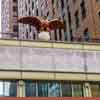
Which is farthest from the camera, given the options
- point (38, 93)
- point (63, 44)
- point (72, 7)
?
point (72, 7)

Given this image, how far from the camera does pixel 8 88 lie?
2134 centimetres

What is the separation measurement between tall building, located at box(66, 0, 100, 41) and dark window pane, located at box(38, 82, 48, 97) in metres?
8.62

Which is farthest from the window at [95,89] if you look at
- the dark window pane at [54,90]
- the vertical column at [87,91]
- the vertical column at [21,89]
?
the vertical column at [21,89]

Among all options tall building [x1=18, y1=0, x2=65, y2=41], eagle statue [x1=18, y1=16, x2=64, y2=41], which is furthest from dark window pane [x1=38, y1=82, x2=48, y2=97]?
tall building [x1=18, y1=0, x2=65, y2=41]

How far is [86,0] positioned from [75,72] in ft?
48.4

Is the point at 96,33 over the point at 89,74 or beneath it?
over

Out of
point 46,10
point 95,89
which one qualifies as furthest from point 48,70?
point 46,10

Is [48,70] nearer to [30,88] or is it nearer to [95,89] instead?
[30,88]

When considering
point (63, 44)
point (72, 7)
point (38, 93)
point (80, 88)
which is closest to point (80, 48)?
point (63, 44)

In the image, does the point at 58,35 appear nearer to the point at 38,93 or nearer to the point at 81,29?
the point at 81,29

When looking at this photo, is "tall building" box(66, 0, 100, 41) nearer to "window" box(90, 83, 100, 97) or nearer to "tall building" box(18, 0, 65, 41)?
"tall building" box(18, 0, 65, 41)

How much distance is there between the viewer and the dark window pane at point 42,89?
21.6 metres

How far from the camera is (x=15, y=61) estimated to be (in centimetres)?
2195

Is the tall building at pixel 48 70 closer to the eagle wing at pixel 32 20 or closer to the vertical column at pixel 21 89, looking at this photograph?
the vertical column at pixel 21 89
